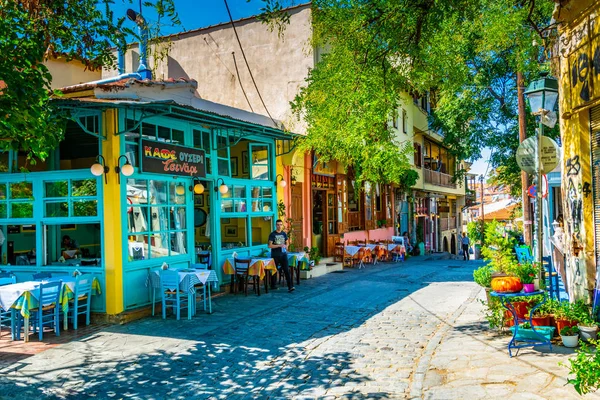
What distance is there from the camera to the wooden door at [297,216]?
16844mm

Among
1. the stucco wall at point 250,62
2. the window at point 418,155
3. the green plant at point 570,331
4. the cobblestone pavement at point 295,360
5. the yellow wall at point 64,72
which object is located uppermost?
the stucco wall at point 250,62

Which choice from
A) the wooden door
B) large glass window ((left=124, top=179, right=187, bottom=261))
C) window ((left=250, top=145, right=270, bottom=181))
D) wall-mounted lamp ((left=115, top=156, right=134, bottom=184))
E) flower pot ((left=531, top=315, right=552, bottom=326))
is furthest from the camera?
the wooden door

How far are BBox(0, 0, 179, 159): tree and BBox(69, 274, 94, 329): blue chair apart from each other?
110 inches

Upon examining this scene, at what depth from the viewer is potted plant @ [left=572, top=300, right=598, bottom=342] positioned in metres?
6.27

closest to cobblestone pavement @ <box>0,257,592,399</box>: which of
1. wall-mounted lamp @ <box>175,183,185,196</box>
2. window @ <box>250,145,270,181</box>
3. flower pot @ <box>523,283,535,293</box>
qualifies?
flower pot @ <box>523,283,535,293</box>

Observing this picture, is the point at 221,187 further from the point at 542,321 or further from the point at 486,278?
the point at 542,321

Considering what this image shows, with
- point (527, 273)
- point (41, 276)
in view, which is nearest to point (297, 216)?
point (41, 276)

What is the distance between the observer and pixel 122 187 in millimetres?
9523

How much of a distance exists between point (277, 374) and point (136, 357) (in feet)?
7.22

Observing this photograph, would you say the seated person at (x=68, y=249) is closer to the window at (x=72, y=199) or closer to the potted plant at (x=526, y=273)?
the window at (x=72, y=199)

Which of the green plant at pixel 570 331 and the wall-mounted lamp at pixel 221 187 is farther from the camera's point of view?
the wall-mounted lamp at pixel 221 187

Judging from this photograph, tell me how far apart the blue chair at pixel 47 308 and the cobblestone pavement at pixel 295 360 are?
0.68 m

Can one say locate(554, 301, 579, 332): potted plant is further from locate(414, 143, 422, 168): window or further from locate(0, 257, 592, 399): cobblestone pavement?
locate(414, 143, 422, 168): window

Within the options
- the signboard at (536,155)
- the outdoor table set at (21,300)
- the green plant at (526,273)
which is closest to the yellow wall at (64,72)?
the outdoor table set at (21,300)
